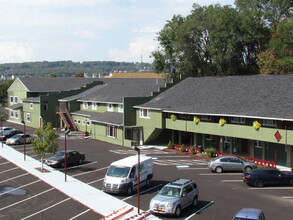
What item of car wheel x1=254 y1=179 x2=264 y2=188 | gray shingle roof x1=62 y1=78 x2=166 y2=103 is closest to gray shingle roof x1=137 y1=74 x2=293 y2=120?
gray shingle roof x1=62 y1=78 x2=166 y2=103

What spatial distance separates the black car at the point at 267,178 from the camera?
89.5 ft

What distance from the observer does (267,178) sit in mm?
27328

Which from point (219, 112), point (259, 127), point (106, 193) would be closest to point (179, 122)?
point (219, 112)

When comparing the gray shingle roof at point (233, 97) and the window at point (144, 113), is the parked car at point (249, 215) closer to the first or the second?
the gray shingle roof at point (233, 97)

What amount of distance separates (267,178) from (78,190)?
541 inches

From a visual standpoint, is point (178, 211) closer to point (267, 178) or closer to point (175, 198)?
point (175, 198)

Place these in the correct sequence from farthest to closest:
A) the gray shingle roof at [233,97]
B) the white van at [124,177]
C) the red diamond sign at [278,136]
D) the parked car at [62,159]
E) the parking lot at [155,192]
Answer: the gray shingle roof at [233,97]
the parked car at [62,159]
the red diamond sign at [278,136]
the white van at [124,177]
the parking lot at [155,192]

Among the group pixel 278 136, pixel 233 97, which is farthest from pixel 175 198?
pixel 233 97

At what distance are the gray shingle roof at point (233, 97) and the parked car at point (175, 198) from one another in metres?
13.4

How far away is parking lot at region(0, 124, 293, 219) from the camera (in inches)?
878

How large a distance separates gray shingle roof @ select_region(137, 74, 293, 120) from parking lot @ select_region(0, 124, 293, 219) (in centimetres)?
624

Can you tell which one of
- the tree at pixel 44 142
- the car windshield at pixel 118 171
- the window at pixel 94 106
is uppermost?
the window at pixel 94 106

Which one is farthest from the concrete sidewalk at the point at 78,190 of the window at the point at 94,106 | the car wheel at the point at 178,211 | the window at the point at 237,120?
the window at the point at 94,106

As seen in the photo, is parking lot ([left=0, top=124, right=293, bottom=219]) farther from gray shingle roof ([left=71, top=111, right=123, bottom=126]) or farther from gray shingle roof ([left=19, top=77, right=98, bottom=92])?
gray shingle roof ([left=19, top=77, right=98, bottom=92])
